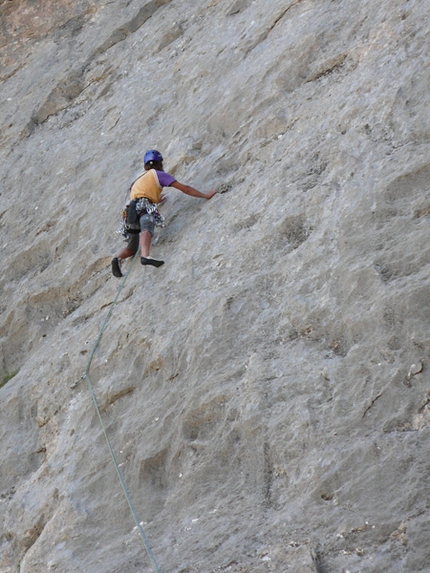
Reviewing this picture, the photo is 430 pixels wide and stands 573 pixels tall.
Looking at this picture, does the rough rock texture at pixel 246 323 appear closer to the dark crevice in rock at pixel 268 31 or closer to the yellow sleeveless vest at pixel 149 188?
the dark crevice in rock at pixel 268 31

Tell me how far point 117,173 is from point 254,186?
8.48 feet

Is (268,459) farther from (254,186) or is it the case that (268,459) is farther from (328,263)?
(254,186)

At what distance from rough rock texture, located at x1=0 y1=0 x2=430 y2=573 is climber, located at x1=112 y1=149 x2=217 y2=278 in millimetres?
191

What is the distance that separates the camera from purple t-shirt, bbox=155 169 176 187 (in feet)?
26.8

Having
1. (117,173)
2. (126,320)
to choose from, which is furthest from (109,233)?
(126,320)

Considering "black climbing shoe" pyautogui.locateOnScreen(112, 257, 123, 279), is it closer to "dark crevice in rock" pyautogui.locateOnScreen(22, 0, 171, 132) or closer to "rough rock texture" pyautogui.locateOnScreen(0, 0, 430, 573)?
"rough rock texture" pyautogui.locateOnScreen(0, 0, 430, 573)

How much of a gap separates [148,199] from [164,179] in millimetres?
235

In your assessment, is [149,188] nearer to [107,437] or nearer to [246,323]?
[246,323]

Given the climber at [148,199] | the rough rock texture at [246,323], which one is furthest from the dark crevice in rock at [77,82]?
the climber at [148,199]

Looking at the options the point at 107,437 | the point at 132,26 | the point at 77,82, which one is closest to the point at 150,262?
the point at 107,437

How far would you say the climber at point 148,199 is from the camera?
8016 millimetres

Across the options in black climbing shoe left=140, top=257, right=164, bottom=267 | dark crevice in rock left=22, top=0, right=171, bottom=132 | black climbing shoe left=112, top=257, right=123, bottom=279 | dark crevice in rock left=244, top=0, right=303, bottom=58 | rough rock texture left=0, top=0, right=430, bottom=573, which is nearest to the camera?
rough rock texture left=0, top=0, right=430, bottom=573

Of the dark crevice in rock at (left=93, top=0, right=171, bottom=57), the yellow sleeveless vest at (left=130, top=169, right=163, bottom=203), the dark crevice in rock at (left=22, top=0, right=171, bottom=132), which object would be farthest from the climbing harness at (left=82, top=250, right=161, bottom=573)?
the dark crevice in rock at (left=93, top=0, right=171, bottom=57)

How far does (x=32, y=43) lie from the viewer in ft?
45.5
